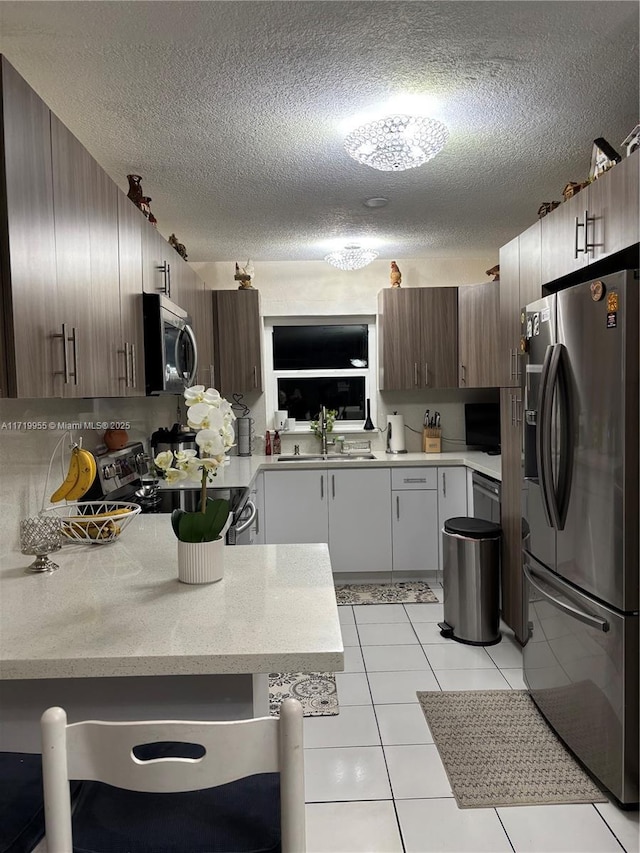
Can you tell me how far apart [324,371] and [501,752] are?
325 cm

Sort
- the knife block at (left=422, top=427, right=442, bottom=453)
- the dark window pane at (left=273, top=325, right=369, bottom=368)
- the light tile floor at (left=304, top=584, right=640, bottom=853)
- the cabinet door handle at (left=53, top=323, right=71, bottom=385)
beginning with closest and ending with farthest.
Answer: the cabinet door handle at (left=53, top=323, right=71, bottom=385) < the light tile floor at (left=304, top=584, right=640, bottom=853) < the knife block at (left=422, top=427, right=442, bottom=453) < the dark window pane at (left=273, top=325, right=369, bottom=368)

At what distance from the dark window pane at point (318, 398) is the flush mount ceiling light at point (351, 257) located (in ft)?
3.43

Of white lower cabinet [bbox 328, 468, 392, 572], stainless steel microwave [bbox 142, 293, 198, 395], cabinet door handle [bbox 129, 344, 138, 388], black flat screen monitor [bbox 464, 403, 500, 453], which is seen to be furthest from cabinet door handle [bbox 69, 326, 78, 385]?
black flat screen monitor [bbox 464, 403, 500, 453]

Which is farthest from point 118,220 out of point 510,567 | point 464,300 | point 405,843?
point 464,300

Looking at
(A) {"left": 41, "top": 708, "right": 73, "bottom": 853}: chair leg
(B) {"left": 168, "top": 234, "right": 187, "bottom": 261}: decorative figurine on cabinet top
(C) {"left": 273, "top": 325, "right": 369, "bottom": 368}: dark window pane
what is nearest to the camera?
(A) {"left": 41, "top": 708, "right": 73, "bottom": 853}: chair leg

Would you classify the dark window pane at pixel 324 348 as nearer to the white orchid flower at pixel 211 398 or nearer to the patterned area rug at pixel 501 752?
the patterned area rug at pixel 501 752

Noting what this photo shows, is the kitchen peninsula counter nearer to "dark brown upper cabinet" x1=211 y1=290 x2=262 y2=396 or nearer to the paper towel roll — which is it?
"dark brown upper cabinet" x1=211 y1=290 x2=262 y2=396

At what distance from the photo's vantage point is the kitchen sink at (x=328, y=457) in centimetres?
439

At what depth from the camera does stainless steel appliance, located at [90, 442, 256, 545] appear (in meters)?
2.70

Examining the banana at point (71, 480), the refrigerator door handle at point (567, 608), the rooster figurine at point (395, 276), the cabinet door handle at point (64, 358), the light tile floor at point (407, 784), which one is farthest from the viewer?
the rooster figurine at point (395, 276)

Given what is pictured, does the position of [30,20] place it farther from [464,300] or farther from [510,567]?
[464,300]

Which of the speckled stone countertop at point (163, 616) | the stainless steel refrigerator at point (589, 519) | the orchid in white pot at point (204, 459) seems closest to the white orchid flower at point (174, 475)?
the orchid in white pot at point (204, 459)

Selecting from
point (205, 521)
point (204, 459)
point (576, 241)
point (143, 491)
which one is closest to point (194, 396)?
point (204, 459)

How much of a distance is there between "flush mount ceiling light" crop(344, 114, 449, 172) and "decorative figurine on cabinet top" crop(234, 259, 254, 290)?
6.80 ft
